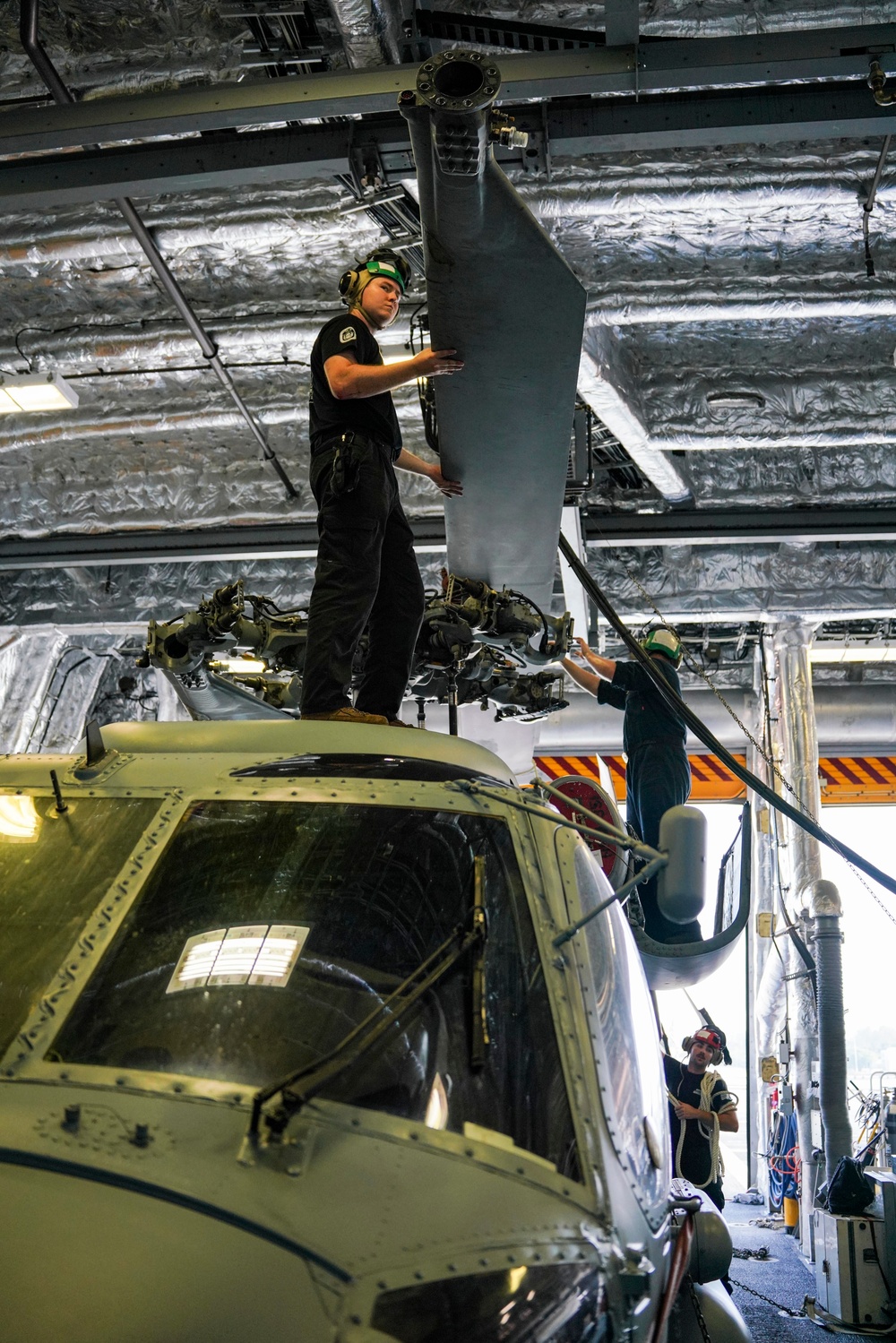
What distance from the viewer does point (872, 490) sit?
358 inches

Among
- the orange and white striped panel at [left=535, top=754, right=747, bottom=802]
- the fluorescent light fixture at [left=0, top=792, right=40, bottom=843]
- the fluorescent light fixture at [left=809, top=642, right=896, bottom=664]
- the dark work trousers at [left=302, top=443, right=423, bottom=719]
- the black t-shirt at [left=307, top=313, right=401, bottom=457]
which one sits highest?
the orange and white striped panel at [left=535, top=754, right=747, bottom=802]

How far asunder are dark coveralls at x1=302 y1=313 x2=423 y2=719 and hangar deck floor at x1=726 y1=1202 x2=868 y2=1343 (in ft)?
14.6

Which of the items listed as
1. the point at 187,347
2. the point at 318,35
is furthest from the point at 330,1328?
the point at 187,347

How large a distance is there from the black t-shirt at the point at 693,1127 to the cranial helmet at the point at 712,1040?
1.12 ft

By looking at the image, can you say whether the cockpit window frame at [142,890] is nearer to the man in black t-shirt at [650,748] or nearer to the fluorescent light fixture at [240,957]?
the fluorescent light fixture at [240,957]

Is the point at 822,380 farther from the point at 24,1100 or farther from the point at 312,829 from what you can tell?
the point at 24,1100

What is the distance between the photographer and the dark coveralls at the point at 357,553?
11.9ft

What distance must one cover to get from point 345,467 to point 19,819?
65.2 inches

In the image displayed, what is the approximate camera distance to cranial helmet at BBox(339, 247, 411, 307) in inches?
163

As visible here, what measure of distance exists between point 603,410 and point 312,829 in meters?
5.55


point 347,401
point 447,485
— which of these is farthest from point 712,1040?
point 347,401

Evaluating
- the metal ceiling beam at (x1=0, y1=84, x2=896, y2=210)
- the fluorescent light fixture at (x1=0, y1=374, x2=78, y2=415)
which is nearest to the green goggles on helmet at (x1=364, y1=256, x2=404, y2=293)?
the metal ceiling beam at (x1=0, y1=84, x2=896, y2=210)

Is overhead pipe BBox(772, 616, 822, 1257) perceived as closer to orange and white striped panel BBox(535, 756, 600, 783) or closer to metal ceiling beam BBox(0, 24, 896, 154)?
orange and white striped panel BBox(535, 756, 600, 783)

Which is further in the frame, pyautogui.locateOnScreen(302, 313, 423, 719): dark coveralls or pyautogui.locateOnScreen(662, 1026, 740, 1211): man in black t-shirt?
pyautogui.locateOnScreen(662, 1026, 740, 1211): man in black t-shirt
